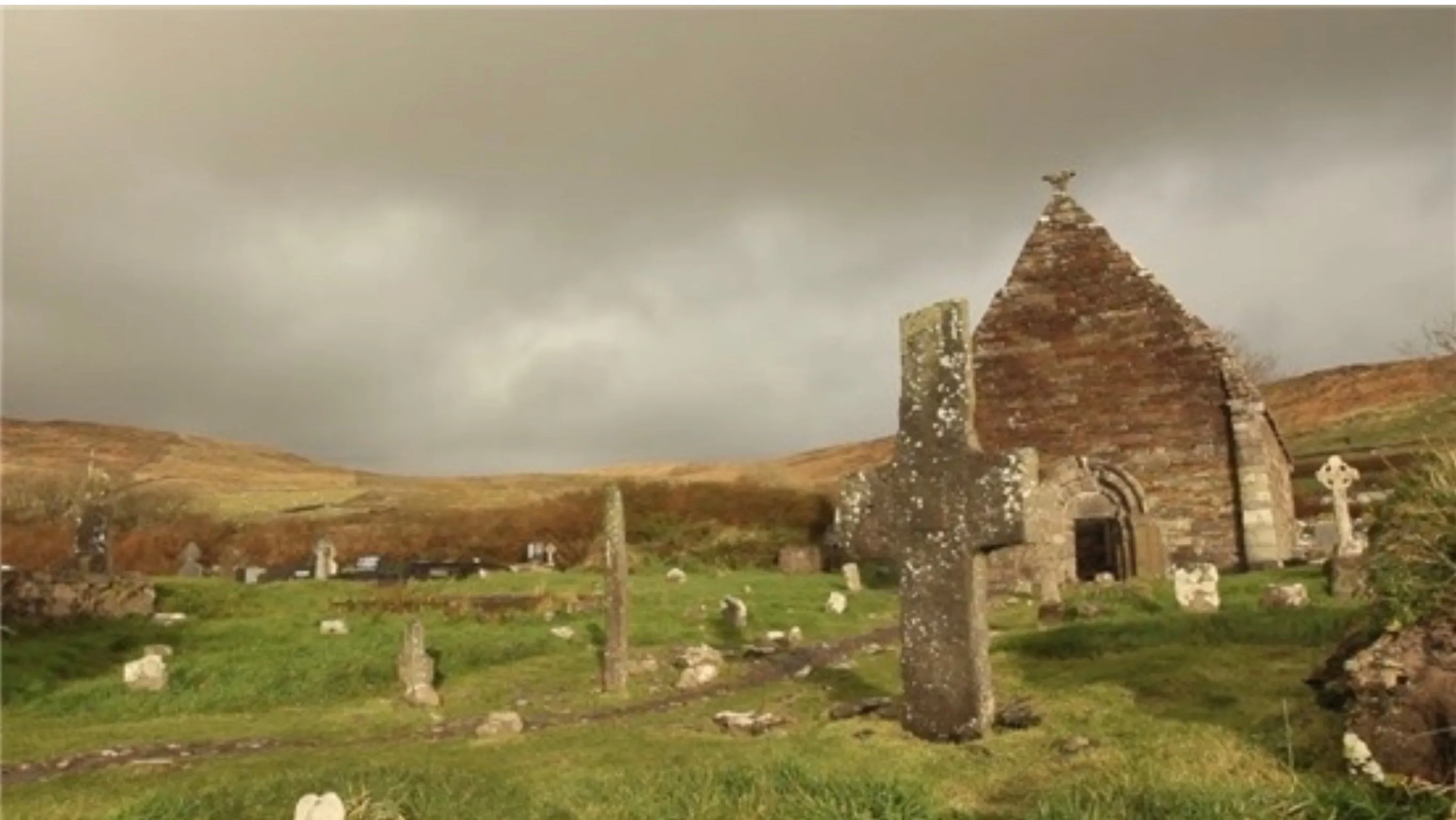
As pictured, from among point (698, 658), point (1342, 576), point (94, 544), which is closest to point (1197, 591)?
point (1342, 576)

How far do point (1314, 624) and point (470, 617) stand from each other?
673 inches

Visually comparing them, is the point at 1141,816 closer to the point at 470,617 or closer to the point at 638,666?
the point at 638,666

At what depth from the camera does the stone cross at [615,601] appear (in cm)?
1666

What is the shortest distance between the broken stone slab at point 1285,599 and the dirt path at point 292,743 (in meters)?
6.85

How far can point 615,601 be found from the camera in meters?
17.2

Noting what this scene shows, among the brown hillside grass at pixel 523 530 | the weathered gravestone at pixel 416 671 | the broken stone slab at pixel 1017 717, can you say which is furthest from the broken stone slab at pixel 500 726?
the brown hillside grass at pixel 523 530

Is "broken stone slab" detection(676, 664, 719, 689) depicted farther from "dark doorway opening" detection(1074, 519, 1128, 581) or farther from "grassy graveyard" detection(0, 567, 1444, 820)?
"dark doorway opening" detection(1074, 519, 1128, 581)

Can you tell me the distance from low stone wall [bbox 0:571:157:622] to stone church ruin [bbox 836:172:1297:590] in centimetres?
2130

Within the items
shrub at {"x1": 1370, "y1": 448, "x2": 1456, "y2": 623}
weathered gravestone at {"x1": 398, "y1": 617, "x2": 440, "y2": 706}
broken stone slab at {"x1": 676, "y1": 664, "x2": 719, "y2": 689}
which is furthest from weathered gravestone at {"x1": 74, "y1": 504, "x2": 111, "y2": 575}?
shrub at {"x1": 1370, "y1": 448, "x2": 1456, "y2": 623}

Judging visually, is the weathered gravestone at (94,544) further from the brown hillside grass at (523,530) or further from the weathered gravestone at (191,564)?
the brown hillside grass at (523,530)

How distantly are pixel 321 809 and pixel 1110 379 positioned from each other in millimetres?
26294

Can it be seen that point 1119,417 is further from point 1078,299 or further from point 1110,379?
point 1078,299

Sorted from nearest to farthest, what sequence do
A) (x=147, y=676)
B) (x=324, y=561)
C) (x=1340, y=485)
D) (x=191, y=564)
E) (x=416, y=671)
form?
(x=416, y=671)
(x=147, y=676)
(x=1340, y=485)
(x=191, y=564)
(x=324, y=561)

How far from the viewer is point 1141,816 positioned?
626 cm
